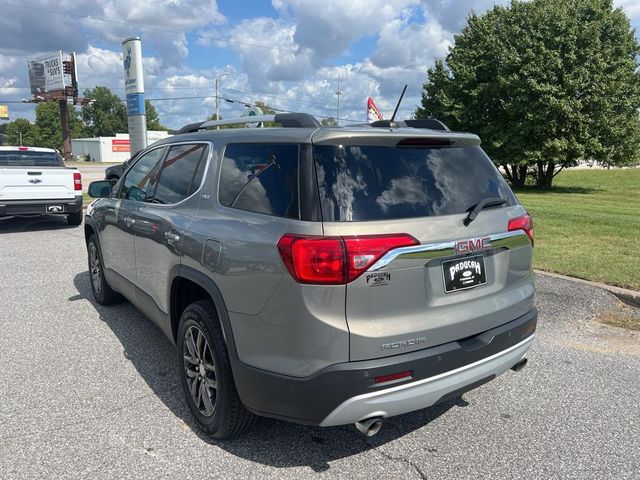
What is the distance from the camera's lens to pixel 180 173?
12.0 ft

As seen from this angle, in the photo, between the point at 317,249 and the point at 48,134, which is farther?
the point at 48,134

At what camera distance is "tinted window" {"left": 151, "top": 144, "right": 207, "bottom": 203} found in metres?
3.43

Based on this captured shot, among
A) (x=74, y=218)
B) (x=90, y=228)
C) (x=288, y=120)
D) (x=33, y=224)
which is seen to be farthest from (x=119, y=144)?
(x=288, y=120)

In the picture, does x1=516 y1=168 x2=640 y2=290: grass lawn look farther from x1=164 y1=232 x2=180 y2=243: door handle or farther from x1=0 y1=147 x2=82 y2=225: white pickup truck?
x1=0 y1=147 x2=82 y2=225: white pickup truck

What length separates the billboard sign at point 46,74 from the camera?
72.5m

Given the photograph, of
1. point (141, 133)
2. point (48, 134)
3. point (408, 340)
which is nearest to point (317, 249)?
point (408, 340)

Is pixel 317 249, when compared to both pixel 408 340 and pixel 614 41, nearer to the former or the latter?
pixel 408 340

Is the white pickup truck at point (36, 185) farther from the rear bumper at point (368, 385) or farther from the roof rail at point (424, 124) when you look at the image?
the rear bumper at point (368, 385)

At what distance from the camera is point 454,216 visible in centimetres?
271

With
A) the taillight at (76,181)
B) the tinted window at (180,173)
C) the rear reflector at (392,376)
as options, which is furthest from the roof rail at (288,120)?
the taillight at (76,181)

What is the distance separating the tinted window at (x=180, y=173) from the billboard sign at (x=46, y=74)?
79.3m

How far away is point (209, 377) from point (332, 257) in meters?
1.24

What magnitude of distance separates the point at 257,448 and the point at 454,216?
170 centimetres

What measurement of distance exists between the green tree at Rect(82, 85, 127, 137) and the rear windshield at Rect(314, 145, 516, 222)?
134168 mm
